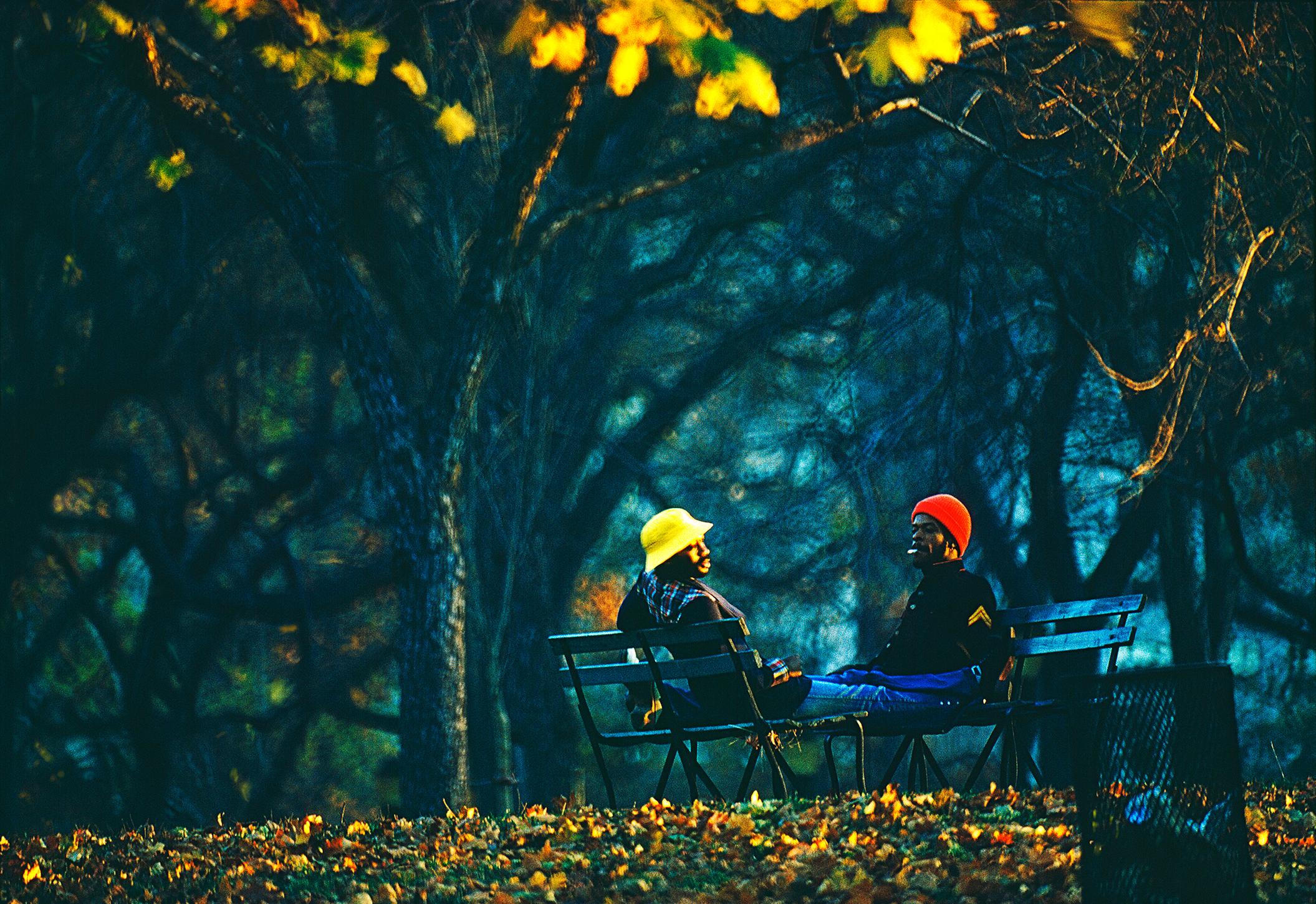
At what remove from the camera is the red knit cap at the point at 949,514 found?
6934 mm

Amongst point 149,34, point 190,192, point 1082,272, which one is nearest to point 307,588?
point 190,192

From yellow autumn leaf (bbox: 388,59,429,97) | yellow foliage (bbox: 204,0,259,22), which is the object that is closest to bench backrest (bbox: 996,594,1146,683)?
yellow autumn leaf (bbox: 388,59,429,97)

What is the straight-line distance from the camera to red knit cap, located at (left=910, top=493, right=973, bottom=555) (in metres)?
6.93

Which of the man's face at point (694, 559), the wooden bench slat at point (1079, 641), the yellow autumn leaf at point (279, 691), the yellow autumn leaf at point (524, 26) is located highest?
the yellow autumn leaf at point (524, 26)

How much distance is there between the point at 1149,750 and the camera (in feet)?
13.3

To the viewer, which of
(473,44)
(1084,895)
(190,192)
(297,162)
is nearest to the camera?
(1084,895)

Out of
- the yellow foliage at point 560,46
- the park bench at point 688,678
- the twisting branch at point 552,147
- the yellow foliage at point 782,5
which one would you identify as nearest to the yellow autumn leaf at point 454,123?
the twisting branch at point 552,147

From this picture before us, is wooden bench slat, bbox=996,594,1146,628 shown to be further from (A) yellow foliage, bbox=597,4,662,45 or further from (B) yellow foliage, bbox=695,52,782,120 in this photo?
(A) yellow foliage, bbox=597,4,662,45

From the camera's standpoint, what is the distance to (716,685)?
6625 mm

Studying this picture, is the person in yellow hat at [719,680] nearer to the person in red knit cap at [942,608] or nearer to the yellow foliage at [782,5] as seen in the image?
the person in red knit cap at [942,608]

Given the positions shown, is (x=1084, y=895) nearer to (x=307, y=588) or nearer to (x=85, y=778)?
(x=307, y=588)

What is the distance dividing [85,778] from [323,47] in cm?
721

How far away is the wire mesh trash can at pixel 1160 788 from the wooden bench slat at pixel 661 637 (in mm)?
2307

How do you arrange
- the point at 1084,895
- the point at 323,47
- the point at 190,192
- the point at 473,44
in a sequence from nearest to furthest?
the point at 1084,895, the point at 323,47, the point at 473,44, the point at 190,192
